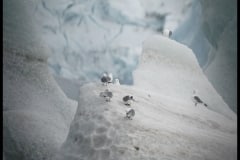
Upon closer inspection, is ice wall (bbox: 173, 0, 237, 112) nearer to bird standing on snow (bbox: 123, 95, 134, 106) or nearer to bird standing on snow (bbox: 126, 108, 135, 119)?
bird standing on snow (bbox: 123, 95, 134, 106)

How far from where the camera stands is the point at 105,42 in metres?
10.5

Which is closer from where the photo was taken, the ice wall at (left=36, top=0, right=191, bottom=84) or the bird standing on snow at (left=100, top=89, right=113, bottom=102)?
the bird standing on snow at (left=100, top=89, right=113, bottom=102)

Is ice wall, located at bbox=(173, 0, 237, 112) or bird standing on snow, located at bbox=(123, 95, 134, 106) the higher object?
ice wall, located at bbox=(173, 0, 237, 112)

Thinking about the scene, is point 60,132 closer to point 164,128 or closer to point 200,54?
point 164,128

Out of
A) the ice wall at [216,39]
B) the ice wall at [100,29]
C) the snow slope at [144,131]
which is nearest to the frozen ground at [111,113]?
the snow slope at [144,131]

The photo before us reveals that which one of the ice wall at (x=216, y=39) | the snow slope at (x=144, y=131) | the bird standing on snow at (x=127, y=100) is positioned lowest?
the snow slope at (x=144, y=131)

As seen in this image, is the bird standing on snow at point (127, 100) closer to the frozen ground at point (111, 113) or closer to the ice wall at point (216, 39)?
the frozen ground at point (111, 113)

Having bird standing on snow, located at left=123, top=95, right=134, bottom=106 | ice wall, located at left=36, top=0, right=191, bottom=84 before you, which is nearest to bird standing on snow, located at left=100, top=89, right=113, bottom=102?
bird standing on snow, located at left=123, top=95, right=134, bottom=106

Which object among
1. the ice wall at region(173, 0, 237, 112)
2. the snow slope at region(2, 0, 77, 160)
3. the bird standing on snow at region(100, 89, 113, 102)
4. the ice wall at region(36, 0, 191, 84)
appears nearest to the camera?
the bird standing on snow at region(100, 89, 113, 102)

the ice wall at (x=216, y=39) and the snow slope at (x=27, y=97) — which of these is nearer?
the snow slope at (x=27, y=97)

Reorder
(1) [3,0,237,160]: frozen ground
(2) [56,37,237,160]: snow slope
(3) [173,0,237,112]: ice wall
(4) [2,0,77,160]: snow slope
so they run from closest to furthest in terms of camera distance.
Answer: (2) [56,37,237,160]: snow slope, (1) [3,0,237,160]: frozen ground, (4) [2,0,77,160]: snow slope, (3) [173,0,237,112]: ice wall

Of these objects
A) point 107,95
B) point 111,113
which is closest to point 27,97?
point 107,95

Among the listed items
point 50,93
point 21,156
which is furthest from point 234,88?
point 21,156

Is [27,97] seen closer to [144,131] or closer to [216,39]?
[144,131]
